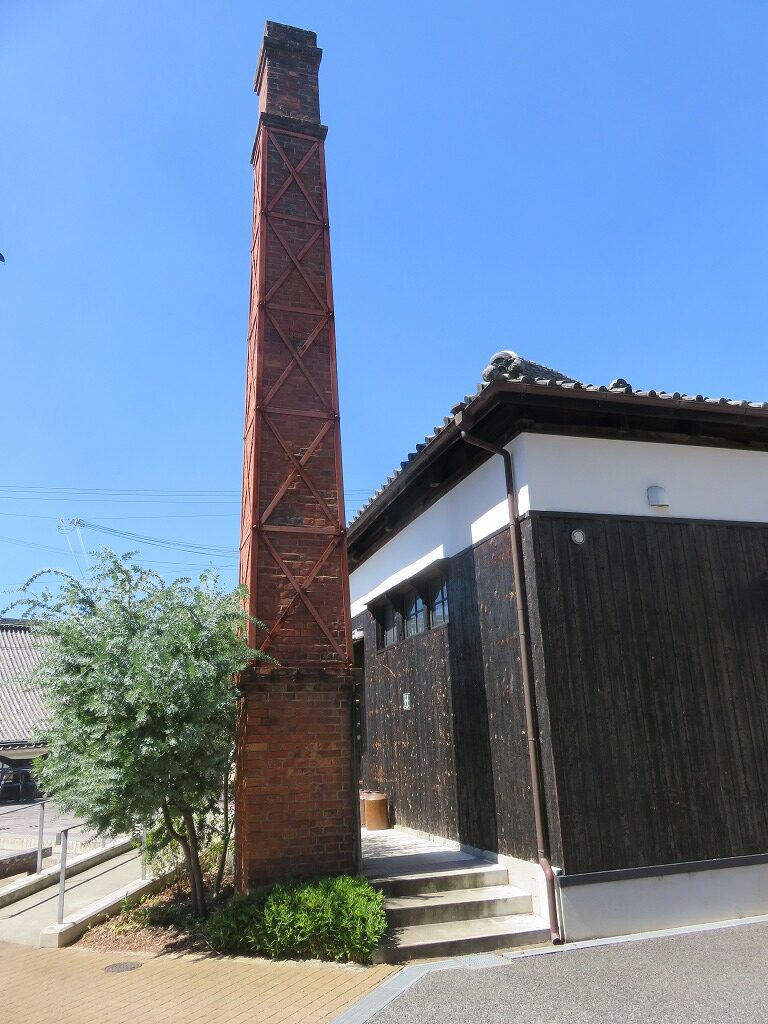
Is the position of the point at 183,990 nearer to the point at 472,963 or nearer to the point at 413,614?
the point at 472,963

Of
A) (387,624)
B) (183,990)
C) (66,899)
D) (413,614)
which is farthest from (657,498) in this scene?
(66,899)

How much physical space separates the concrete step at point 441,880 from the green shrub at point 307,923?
2.19 feet

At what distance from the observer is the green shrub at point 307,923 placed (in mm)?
5555

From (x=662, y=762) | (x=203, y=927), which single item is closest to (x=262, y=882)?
(x=203, y=927)

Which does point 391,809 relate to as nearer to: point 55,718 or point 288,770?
point 288,770

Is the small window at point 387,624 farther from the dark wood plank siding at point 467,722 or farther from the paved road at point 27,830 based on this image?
the paved road at point 27,830

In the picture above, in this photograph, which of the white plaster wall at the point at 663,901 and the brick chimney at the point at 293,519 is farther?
the brick chimney at the point at 293,519

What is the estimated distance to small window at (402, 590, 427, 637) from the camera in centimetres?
959

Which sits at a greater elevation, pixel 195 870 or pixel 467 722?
pixel 467 722

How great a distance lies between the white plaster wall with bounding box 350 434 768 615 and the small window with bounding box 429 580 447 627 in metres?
0.47

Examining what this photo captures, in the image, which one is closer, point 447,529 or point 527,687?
point 527,687

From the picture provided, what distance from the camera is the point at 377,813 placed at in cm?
1004

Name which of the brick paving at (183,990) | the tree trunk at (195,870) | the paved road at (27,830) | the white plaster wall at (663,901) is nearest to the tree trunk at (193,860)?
the tree trunk at (195,870)

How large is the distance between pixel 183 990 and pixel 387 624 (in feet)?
20.7
